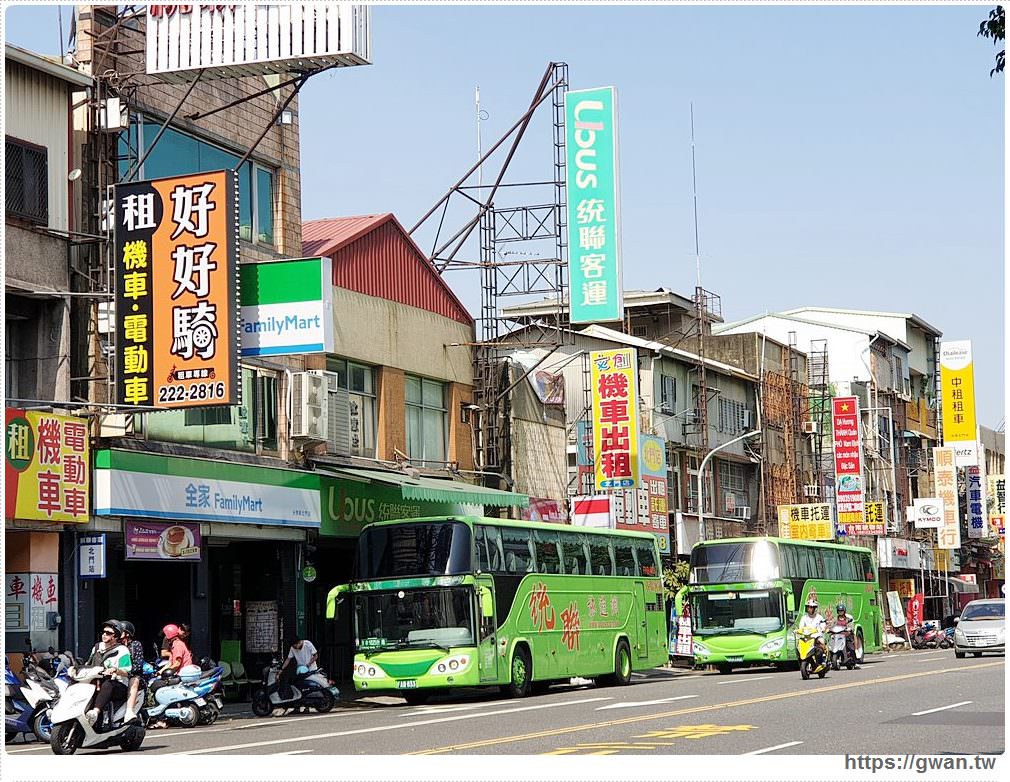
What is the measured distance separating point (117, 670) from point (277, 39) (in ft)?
41.5

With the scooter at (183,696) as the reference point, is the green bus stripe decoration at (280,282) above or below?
above

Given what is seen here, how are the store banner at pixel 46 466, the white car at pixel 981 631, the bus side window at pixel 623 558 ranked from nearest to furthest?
the store banner at pixel 46 466
the bus side window at pixel 623 558
the white car at pixel 981 631

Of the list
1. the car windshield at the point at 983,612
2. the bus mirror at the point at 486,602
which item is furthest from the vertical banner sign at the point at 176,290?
the car windshield at the point at 983,612

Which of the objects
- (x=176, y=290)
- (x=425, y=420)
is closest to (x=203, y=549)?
(x=176, y=290)

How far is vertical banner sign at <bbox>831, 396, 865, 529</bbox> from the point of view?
62.6m

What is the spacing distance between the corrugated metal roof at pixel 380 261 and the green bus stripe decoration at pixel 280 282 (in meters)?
7.37

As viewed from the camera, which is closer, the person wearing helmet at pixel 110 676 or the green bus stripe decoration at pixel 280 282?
the person wearing helmet at pixel 110 676

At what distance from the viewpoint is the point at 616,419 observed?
42188 mm

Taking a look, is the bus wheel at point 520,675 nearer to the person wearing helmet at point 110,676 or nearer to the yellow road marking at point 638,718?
the yellow road marking at point 638,718

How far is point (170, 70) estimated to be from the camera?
86.9 ft

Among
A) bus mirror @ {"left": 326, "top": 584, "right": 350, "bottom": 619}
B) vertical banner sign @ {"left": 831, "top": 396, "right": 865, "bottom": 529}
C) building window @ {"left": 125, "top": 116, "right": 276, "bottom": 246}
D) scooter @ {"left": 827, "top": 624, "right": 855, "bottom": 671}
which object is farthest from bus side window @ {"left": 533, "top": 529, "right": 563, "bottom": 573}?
vertical banner sign @ {"left": 831, "top": 396, "right": 865, "bottom": 529}

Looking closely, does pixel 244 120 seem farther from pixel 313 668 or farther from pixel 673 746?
pixel 673 746

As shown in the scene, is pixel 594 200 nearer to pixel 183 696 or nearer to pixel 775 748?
→ pixel 183 696

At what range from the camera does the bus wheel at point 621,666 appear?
3300 centimetres
